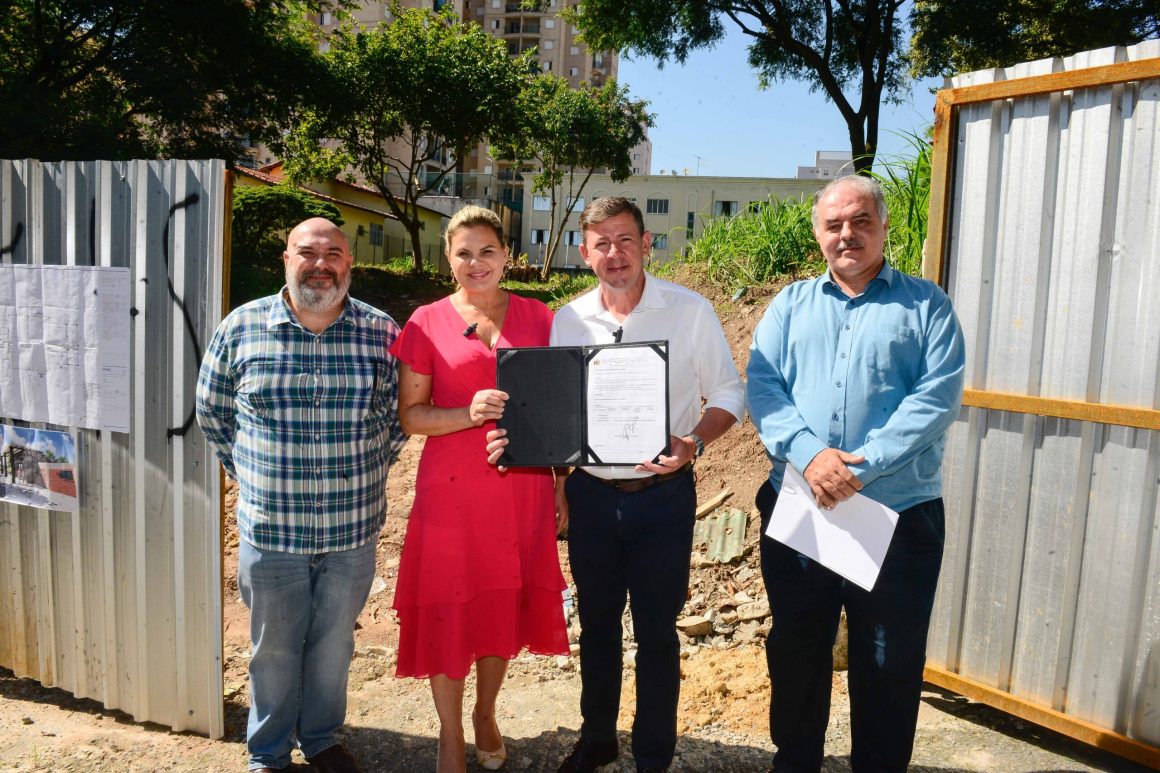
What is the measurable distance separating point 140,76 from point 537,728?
1476 cm

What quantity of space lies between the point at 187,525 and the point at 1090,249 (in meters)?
A: 4.08

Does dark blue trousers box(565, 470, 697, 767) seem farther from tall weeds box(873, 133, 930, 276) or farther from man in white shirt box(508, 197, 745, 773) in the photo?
tall weeds box(873, 133, 930, 276)

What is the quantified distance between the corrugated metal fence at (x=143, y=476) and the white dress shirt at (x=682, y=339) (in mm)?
1670

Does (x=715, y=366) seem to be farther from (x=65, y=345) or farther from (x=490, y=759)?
(x=65, y=345)

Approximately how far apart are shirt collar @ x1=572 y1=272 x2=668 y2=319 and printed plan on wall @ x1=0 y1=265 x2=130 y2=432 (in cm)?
203

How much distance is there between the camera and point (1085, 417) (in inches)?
139

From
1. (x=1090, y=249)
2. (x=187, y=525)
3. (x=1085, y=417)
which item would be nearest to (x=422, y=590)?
(x=187, y=525)

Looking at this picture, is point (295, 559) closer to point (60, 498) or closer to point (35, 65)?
point (60, 498)

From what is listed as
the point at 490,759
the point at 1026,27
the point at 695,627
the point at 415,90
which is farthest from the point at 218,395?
the point at 415,90

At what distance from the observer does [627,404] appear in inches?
116

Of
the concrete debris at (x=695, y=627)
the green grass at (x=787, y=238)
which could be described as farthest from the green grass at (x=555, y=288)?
the concrete debris at (x=695, y=627)

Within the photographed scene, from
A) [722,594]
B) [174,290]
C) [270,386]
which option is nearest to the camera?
[270,386]

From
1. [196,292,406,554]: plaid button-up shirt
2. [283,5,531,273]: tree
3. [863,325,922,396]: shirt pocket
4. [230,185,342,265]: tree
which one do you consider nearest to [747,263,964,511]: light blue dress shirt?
[863,325,922,396]: shirt pocket

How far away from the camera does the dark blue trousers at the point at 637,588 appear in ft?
10.5
